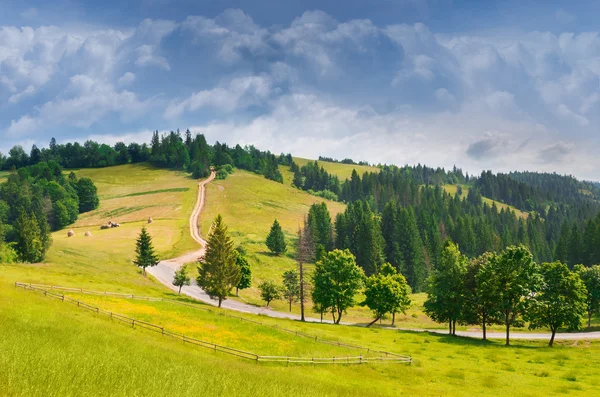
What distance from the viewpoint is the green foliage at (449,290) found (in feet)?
202

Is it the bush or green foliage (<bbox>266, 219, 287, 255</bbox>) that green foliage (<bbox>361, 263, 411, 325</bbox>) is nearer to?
green foliage (<bbox>266, 219, 287, 255</bbox>)

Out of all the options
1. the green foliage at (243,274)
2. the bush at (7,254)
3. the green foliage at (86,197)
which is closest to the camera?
the bush at (7,254)

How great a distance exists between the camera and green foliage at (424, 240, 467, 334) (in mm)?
61625

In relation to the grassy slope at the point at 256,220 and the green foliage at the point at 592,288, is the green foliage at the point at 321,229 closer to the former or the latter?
the grassy slope at the point at 256,220

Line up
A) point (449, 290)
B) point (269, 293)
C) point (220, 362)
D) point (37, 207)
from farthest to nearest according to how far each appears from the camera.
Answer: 1. point (37, 207)
2. point (269, 293)
3. point (449, 290)
4. point (220, 362)

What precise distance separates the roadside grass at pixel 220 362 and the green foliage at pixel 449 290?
6.36 m

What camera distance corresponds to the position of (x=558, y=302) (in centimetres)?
5441

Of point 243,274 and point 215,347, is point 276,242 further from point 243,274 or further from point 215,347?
point 215,347

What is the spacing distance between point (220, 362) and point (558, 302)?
163ft

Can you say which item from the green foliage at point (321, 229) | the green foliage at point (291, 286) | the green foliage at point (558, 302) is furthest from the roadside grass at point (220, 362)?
the green foliage at point (321, 229)

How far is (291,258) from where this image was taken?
125562 millimetres

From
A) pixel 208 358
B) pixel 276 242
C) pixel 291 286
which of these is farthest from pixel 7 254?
pixel 208 358

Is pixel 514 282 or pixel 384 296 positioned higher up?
pixel 514 282

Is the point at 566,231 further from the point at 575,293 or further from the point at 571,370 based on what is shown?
the point at 571,370
